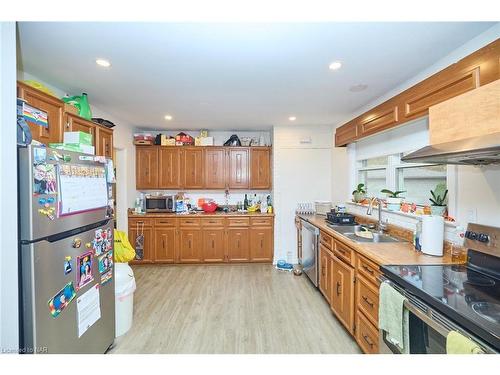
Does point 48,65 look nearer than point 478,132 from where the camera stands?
No

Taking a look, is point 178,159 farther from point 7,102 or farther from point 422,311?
point 422,311

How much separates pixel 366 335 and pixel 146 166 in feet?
13.4

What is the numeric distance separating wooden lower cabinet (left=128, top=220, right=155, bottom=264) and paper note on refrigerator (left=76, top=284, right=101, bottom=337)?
2.32m

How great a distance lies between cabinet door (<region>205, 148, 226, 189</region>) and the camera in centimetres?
427

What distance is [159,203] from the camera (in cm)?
423

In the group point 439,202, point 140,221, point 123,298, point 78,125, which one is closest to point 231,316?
point 123,298

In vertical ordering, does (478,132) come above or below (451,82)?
below

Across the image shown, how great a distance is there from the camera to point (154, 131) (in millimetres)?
4512

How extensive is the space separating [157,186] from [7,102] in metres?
3.21

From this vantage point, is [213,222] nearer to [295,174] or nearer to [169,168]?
[169,168]

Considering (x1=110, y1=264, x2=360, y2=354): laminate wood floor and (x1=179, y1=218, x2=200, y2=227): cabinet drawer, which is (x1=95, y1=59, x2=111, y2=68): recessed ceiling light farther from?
(x1=179, y1=218, x2=200, y2=227): cabinet drawer

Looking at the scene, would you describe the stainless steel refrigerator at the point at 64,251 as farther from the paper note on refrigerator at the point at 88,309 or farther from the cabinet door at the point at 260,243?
the cabinet door at the point at 260,243

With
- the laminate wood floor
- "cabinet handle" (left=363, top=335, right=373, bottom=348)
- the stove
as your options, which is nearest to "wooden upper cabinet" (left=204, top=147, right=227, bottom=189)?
the laminate wood floor
